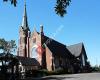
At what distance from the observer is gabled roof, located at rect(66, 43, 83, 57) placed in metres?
74.4

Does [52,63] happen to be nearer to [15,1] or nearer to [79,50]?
[79,50]

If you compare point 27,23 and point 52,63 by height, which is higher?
point 27,23

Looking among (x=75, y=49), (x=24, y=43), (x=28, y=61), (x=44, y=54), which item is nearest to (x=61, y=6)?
(x=28, y=61)

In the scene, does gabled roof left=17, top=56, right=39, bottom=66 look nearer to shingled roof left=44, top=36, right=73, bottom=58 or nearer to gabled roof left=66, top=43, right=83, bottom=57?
shingled roof left=44, top=36, right=73, bottom=58

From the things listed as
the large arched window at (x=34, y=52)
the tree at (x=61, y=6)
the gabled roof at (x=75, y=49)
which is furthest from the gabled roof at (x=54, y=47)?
the tree at (x=61, y=6)

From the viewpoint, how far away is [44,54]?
63.5 metres

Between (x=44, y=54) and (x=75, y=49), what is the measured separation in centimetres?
1602

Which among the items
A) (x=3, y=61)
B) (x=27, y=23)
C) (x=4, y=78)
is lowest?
(x=4, y=78)

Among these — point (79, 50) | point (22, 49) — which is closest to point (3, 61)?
point (22, 49)

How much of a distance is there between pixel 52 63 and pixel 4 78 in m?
25.0

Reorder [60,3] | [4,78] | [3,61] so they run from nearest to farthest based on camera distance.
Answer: [60,3] → [4,78] → [3,61]

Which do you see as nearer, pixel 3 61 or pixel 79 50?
pixel 3 61

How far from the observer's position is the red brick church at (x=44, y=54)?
61594 mm

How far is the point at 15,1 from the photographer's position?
7844 mm
